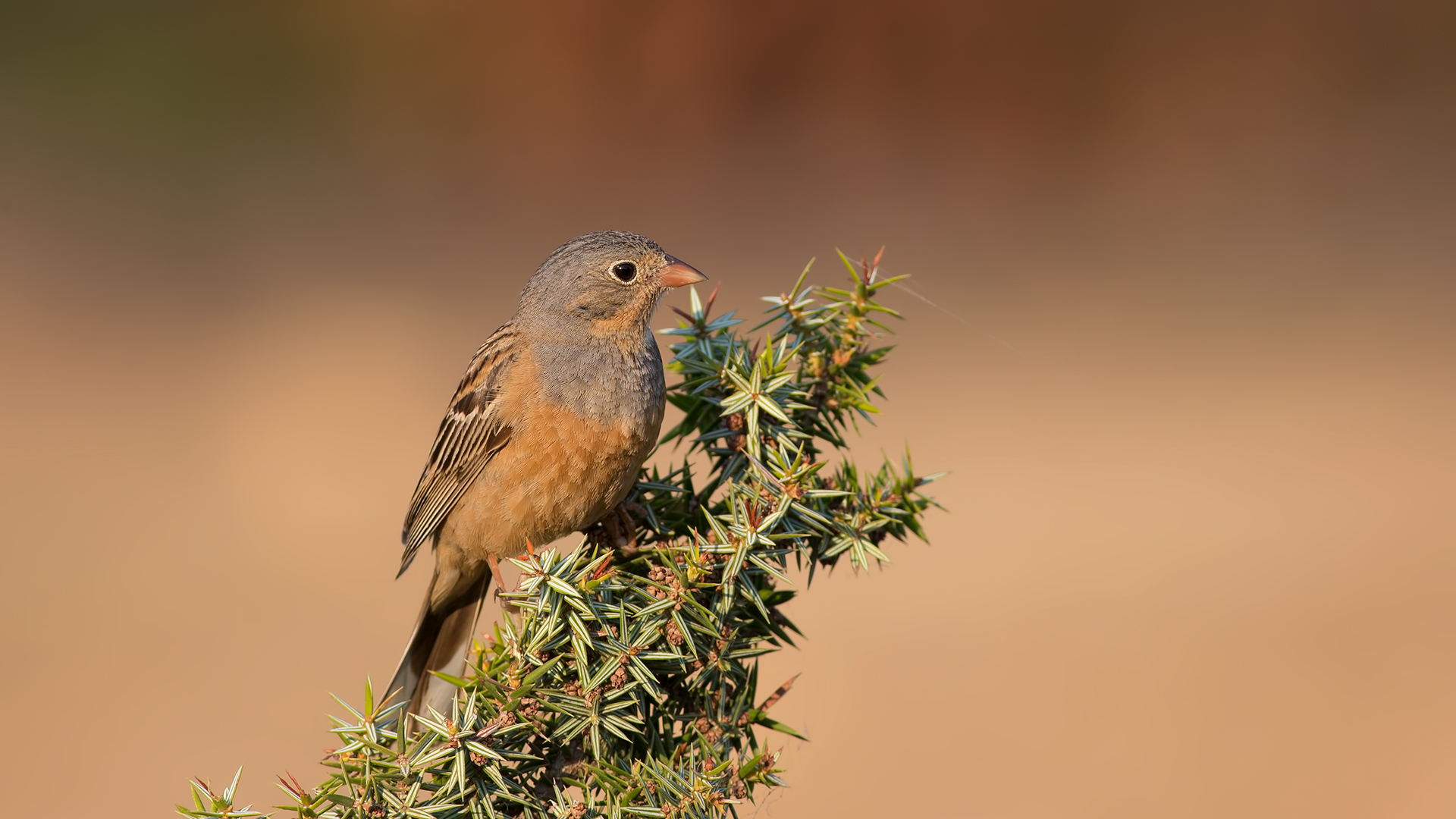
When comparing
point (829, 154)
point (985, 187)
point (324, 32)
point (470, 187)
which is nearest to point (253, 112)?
point (324, 32)

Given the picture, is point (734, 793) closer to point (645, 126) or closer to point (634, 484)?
point (634, 484)

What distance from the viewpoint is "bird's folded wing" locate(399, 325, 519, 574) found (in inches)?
106

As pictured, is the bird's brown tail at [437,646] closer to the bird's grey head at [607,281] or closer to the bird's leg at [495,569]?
the bird's leg at [495,569]

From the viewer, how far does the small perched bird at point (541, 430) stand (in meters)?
2.48

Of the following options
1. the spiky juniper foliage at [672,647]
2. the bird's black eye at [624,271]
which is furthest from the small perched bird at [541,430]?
the spiky juniper foliage at [672,647]

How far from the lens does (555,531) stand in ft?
8.50

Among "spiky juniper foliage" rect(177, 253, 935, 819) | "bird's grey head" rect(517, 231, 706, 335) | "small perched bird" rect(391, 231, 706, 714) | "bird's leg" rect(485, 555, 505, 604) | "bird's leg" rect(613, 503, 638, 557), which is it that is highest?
"bird's grey head" rect(517, 231, 706, 335)

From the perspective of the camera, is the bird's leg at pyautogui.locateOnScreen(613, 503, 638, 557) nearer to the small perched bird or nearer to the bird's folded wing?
the small perched bird

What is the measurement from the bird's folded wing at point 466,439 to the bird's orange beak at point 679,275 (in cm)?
43

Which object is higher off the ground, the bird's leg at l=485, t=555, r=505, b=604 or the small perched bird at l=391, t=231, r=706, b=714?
the small perched bird at l=391, t=231, r=706, b=714

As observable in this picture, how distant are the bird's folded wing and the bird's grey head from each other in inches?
6.8

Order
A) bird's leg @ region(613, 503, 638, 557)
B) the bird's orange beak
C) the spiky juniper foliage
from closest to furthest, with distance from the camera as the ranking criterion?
the spiky juniper foliage < bird's leg @ region(613, 503, 638, 557) < the bird's orange beak

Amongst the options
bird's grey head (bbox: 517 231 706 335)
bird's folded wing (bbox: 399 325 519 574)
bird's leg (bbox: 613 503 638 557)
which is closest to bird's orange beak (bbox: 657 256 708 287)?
bird's grey head (bbox: 517 231 706 335)

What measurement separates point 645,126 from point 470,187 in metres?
1.29
